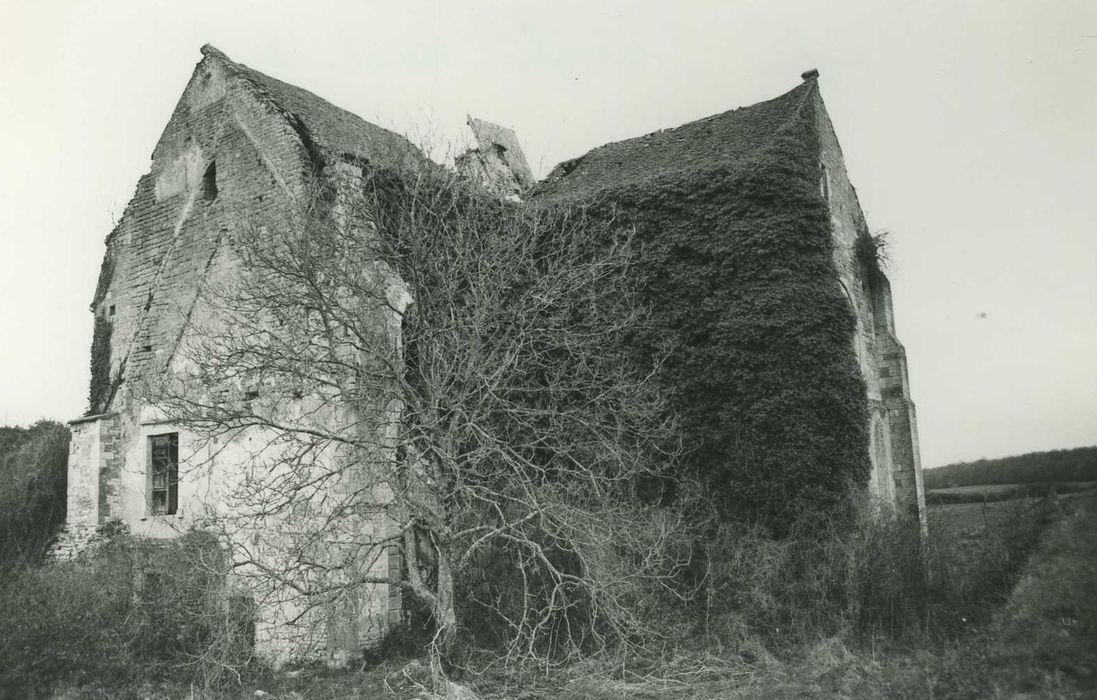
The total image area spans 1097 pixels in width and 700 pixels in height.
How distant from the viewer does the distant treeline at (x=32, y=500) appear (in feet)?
51.1

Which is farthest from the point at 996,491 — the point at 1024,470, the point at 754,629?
the point at 754,629

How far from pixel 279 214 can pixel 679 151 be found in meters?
8.21

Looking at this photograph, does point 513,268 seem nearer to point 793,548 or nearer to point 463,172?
point 463,172


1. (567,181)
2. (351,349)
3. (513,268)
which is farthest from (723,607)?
(567,181)

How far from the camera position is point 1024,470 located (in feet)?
54.4

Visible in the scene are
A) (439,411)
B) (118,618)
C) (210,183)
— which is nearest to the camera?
(439,411)

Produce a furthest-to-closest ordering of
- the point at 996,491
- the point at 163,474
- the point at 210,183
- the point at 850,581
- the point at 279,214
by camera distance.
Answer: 1. the point at 996,491
2. the point at 210,183
3. the point at 163,474
4. the point at 279,214
5. the point at 850,581

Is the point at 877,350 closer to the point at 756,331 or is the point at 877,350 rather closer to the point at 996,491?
the point at 996,491

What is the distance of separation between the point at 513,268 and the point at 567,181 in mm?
6861

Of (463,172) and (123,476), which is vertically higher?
(463,172)

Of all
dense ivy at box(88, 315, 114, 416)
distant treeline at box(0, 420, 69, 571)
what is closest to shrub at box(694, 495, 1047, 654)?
dense ivy at box(88, 315, 114, 416)

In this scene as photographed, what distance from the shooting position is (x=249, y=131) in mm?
14656

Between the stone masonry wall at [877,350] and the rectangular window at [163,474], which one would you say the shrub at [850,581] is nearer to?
the stone masonry wall at [877,350]

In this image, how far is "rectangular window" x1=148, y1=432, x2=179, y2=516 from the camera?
14836 mm
